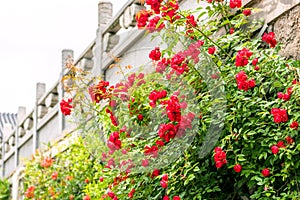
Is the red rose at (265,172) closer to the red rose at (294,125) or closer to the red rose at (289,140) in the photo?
the red rose at (289,140)

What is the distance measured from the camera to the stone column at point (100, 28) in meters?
9.40

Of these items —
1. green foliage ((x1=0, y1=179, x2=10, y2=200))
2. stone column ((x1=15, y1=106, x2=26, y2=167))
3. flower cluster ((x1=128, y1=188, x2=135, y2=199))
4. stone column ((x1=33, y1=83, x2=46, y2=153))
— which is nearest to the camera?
flower cluster ((x1=128, y1=188, x2=135, y2=199))

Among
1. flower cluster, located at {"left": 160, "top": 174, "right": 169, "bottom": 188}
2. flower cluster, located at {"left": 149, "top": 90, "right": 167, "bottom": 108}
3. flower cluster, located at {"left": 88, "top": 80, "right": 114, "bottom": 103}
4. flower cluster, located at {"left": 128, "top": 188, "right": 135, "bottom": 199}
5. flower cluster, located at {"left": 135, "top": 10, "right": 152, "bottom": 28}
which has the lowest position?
flower cluster, located at {"left": 128, "top": 188, "right": 135, "bottom": 199}

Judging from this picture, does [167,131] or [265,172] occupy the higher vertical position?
[167,131]

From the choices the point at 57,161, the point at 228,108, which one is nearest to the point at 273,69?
the point at 228,108

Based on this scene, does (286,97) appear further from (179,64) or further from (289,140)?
(179,64)

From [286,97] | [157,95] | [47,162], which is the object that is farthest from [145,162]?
[47,162]

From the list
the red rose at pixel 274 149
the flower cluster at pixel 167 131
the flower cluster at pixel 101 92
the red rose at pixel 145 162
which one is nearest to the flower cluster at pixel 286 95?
the red rose at pixel 274 149

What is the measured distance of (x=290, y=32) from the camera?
548 cm

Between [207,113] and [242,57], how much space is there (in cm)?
51

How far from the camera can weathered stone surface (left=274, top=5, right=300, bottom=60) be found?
5.39 meters

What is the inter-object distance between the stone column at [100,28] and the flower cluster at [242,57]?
4.22 metres

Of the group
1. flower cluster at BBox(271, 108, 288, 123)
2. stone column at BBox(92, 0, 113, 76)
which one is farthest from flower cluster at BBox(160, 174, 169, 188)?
stone column at BBox(92, 0, 113, 76)

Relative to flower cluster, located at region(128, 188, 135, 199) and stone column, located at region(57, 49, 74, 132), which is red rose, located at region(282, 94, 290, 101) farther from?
stone column, located at region(57, 49, 74, 132)
